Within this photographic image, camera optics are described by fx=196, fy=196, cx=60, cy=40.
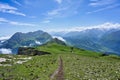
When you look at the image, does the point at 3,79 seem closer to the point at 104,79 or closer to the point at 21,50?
the point at 104,79

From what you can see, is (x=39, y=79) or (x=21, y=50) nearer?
(x=39, y=79)

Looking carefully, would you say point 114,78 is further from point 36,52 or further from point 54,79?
point 36,52

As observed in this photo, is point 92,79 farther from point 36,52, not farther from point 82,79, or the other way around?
point 36,52

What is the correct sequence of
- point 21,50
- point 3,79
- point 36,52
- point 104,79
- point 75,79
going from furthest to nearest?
point 21,50
point 36,52
point 3,79
point 75,79
point 104,79

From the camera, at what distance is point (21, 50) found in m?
187

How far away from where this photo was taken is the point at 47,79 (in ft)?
105

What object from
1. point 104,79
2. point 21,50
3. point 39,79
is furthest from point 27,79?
point 21,50

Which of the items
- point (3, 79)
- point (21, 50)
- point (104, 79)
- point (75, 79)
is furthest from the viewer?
point (21, 50)

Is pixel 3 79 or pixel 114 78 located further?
pixel 3 79

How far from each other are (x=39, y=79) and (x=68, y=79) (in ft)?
15.9

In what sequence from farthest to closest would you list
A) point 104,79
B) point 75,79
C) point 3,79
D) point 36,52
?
point 36,52
point 3,79
point 75,79
point 104,79

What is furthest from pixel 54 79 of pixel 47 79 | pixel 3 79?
pixel 3 79

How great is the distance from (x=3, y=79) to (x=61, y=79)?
984 cm

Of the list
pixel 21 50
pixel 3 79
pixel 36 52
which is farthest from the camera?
pixel 21 50
